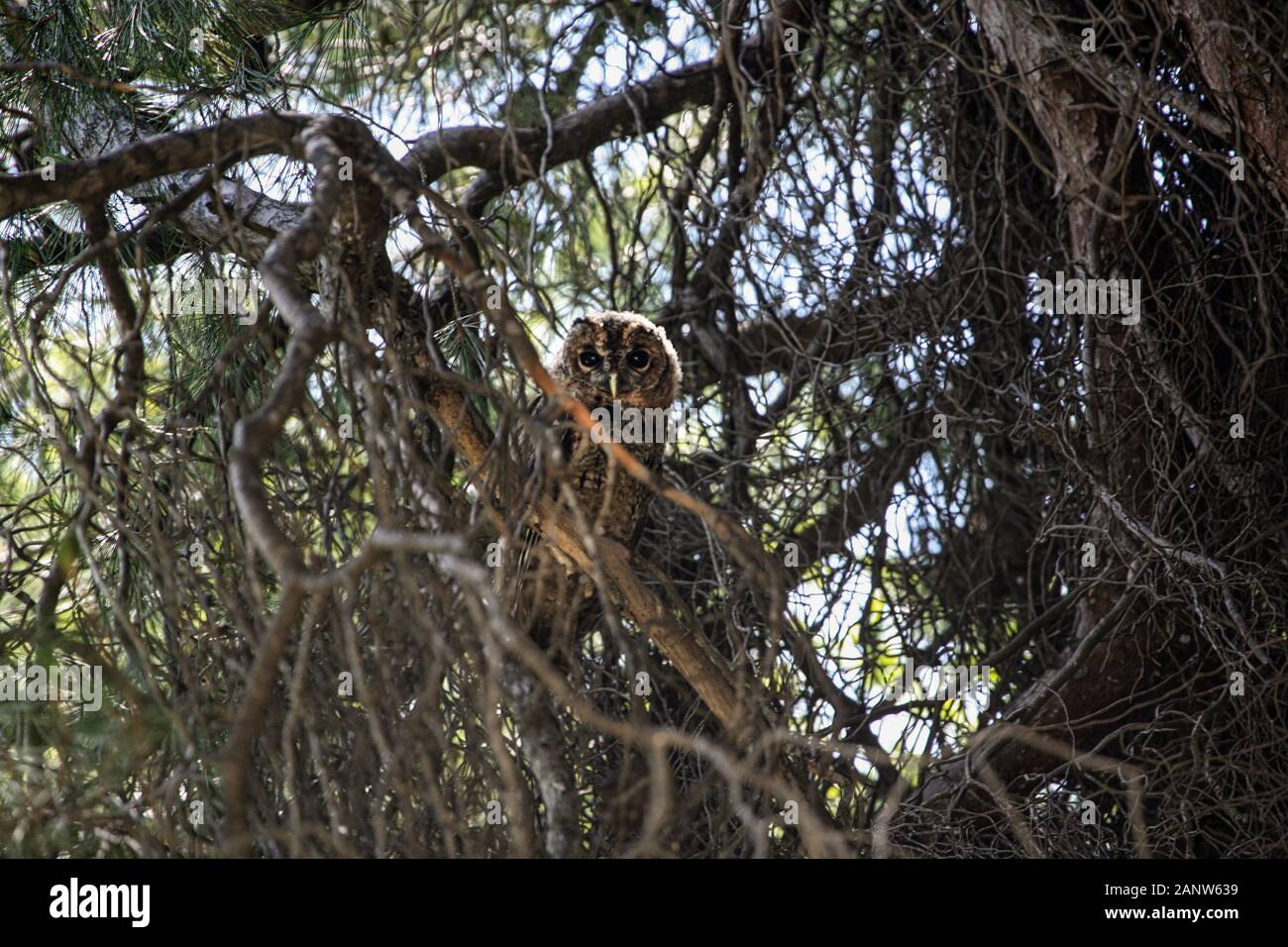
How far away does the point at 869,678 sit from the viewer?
3490mm

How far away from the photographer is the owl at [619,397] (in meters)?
3.39

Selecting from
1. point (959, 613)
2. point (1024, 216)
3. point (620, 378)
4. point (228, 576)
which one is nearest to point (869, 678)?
point (959, 613)

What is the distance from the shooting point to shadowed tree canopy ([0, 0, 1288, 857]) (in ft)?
5.61

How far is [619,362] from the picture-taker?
11.1 feet

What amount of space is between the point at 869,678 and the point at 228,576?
2029 mm
